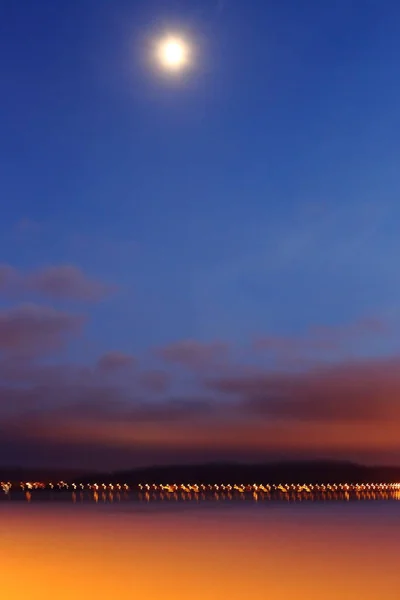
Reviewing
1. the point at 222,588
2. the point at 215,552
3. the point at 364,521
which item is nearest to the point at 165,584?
the point at 222,588

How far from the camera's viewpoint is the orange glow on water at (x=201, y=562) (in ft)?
79.2

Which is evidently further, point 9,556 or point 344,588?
point 9,556

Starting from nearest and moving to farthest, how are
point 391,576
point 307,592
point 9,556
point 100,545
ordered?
point 307,592 → point 391,576 → point 9,556 → point 100,545

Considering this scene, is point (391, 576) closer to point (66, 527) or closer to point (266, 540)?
point (266, 540)

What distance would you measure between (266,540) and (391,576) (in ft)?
44.6

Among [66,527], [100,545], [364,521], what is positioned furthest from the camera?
[364,521]

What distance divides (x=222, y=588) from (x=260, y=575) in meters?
2.93

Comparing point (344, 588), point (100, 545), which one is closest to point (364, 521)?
point (100, 545)

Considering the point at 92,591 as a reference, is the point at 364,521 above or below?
above

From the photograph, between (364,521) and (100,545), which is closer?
(100,545)

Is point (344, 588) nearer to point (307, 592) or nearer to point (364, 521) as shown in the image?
point (307, 592)

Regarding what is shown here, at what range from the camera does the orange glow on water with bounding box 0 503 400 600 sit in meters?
24.1

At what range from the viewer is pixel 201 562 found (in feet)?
102

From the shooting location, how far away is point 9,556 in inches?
1336
